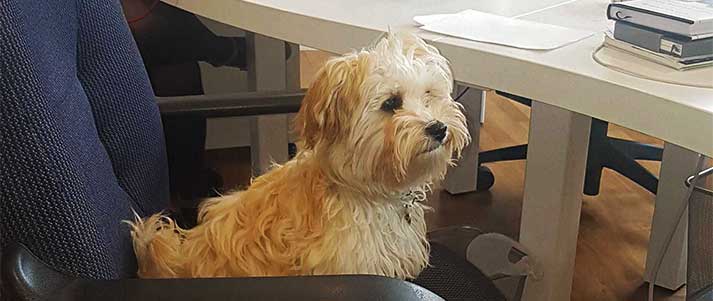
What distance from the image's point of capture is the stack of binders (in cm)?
110

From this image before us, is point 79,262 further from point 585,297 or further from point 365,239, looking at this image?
point 585,297

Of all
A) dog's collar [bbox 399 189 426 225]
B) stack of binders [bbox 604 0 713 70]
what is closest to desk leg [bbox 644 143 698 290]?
stack of binders [bbox 604 0 713 70]

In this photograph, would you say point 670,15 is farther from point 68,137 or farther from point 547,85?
point 68,137

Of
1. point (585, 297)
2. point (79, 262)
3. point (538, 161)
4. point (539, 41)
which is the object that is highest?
point (539, 41)

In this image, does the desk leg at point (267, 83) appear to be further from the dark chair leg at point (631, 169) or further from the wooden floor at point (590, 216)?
the dark chair leg at point (631, 169)

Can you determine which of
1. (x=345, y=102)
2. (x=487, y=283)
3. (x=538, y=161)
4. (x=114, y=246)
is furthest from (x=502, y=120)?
(x=114, y=246)

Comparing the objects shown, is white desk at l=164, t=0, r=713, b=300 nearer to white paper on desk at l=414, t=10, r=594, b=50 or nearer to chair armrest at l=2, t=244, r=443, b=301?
white paper on desk at l=414, t=10, r=594, b=50

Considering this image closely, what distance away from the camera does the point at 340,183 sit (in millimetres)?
1089

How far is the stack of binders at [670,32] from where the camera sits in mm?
1103

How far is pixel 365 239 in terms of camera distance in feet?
3.56

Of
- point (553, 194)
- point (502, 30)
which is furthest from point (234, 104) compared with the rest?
point (553, 194)

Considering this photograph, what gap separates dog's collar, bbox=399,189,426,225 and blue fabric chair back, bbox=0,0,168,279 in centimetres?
35

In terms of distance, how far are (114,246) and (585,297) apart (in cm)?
141

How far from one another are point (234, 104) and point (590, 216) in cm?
147
